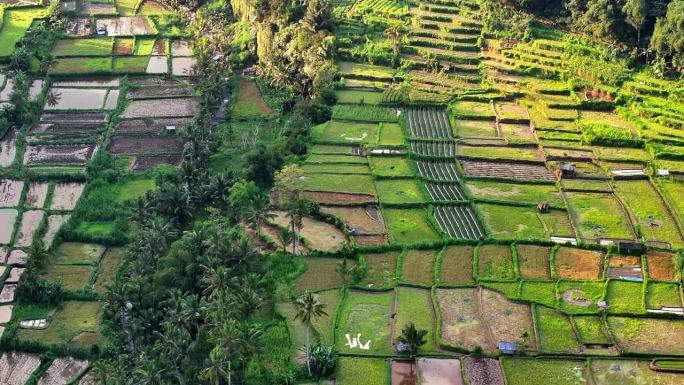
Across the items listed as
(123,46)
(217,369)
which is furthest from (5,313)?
(123,46)

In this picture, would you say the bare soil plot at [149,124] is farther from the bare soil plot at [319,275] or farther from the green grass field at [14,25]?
the bare soil plot at [319,275]

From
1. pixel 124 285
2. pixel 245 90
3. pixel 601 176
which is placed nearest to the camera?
pixel 124 285

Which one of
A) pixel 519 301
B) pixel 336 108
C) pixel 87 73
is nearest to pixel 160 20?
pixel 87 73

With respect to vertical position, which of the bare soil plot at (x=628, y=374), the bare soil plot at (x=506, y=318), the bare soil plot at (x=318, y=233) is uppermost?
the bare soil plot at (x=318, y=233)

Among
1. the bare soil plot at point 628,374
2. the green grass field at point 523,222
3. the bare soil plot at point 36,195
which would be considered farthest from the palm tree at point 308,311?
the bare soil plot at point 36,195

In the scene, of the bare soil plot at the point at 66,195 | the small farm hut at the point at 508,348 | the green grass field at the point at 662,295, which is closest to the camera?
the small farm hut at the point at 508,348

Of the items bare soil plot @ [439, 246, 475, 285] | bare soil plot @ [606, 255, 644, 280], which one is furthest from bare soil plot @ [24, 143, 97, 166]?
bare soil plot @ [606, 255, 644, 280]

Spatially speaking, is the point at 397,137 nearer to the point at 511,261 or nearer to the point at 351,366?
the point at 511,261
